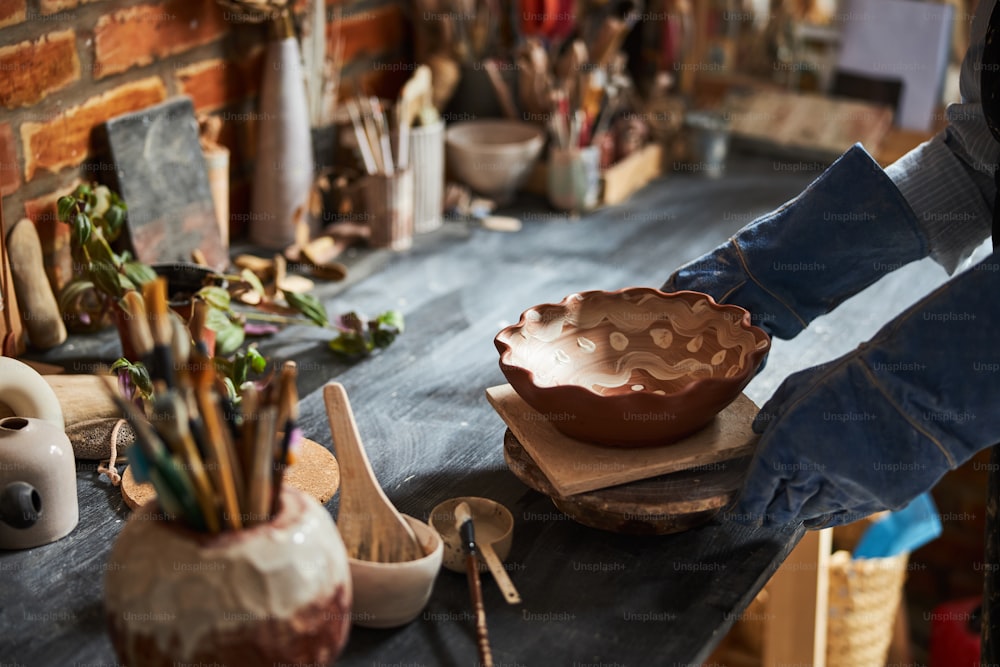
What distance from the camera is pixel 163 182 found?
5.37 ft

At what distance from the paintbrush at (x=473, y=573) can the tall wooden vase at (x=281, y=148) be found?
0.89m

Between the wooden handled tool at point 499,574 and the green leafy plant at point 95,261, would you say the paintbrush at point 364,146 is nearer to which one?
the green leafy plant at point 95,261

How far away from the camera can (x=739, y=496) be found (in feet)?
3.48

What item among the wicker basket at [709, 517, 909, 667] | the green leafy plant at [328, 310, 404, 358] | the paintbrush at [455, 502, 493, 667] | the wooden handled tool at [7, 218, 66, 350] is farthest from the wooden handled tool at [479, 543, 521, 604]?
the wicker basket at [709, 517, 909, 667]

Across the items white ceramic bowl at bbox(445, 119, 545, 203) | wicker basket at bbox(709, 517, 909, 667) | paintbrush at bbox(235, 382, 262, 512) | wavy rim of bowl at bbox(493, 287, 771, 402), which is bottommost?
wicker basket at bbox(709, 517, 909, 667)

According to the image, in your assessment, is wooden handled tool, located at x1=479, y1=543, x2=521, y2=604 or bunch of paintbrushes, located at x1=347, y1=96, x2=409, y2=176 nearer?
wooden handled tool, located at x1=479, y1=543, x2=521, y2=604

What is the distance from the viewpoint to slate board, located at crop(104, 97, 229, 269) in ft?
5.21

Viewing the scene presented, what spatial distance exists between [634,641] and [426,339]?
0.69m

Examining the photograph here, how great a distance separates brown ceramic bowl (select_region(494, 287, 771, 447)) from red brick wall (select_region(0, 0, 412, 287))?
74 cm

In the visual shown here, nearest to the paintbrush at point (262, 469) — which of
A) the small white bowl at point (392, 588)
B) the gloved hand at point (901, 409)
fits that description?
the small white bowl at point (392, 588)

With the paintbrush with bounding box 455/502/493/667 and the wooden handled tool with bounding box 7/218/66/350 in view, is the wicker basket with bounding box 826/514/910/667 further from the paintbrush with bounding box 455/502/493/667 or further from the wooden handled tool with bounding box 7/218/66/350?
the wooden handled tool with bounding box 7/218/66/350

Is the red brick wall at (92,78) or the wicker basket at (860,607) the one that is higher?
the red brick wall at (92,78)

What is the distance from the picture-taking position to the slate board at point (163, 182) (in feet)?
5.21

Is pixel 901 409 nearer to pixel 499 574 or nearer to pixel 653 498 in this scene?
pixel 653 498
